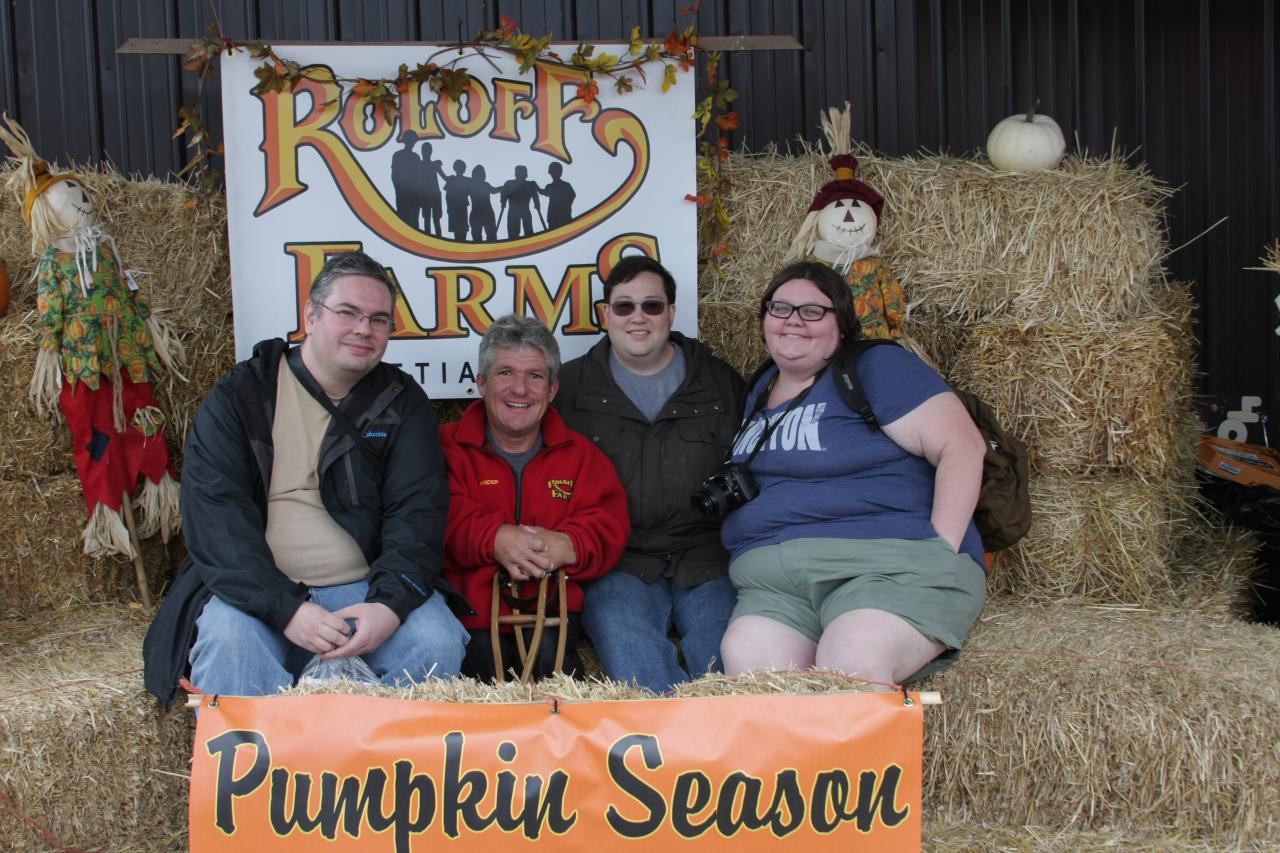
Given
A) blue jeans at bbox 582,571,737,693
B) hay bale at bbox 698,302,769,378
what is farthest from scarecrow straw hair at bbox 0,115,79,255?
hay bale at bbox 698,302,769,378

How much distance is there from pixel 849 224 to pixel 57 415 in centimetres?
276

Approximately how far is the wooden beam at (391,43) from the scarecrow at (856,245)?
0.49 meters

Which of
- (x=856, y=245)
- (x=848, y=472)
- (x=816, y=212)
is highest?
(x=816, y=212)

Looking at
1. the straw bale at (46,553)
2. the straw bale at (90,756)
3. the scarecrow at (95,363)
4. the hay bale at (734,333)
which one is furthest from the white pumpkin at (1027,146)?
the straw bale at (46,553)

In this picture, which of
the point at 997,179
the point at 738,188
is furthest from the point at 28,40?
the point at 997,179

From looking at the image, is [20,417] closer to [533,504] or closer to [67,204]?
[67,204]

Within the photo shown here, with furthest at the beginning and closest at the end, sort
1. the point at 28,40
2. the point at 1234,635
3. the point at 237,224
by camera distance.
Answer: the point at 28,40, the point at 237,224, the point at 1234,635

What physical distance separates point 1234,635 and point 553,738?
7.29ft

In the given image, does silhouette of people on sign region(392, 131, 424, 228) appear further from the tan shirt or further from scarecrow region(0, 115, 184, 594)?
the tan shirt

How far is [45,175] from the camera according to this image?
3.75m

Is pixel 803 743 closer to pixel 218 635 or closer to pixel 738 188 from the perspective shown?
pixel 218 635

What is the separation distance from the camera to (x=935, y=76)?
5.26 meters

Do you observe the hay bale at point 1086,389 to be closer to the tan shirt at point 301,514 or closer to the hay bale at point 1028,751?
the hay bale at point 1028,751

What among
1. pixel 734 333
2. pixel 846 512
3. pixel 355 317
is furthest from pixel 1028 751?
pixel 355 317
